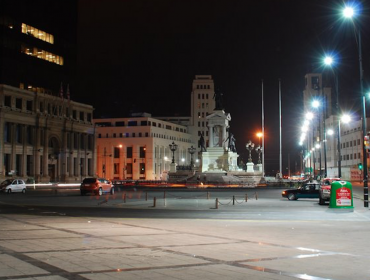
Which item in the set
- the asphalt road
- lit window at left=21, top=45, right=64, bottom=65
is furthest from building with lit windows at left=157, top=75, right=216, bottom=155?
the asphalt road

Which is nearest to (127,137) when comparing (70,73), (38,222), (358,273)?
(70,73)

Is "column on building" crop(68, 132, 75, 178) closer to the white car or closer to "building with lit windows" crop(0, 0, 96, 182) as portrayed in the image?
"building with lit windows" crop(0, 0, 96, 182)

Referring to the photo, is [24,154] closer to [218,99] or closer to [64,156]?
[64,156]

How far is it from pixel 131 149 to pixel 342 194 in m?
110

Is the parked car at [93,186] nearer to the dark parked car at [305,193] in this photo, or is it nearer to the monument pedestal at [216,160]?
the dark parked car at [305,193]

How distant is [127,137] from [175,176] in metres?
52.6

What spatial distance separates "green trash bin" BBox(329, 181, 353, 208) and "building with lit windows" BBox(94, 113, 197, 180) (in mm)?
105023

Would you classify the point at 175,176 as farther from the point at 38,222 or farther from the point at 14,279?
the point at 14,279

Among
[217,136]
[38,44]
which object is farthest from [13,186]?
[38,44]

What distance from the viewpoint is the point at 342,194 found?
96.4 ft

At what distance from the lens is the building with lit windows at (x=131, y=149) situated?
135 m

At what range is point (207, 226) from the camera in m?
19.5

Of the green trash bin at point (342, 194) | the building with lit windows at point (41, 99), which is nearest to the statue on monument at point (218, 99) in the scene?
the building with lit windows at point (41, 99)

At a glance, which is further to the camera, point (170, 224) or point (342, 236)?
point (170, 224)
